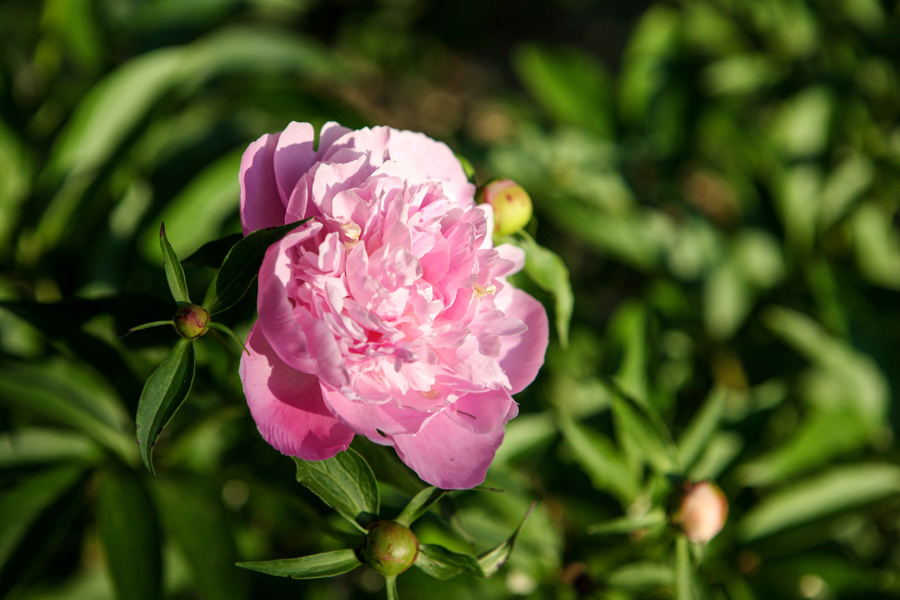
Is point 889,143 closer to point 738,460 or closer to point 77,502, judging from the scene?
point 738,460

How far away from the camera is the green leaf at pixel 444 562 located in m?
0.68

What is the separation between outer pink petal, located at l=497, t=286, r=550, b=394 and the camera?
72cm

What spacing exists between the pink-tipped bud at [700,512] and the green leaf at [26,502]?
91 cm

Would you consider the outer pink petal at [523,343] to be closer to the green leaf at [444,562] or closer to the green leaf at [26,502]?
the green leaf at [444,562]

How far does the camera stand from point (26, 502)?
0.92 metres

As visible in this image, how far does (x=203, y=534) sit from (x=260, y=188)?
23.3 inches

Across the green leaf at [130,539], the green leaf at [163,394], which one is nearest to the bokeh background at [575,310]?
the green leaf at [130,539]

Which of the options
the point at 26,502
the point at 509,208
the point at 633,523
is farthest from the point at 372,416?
the point at 26,502

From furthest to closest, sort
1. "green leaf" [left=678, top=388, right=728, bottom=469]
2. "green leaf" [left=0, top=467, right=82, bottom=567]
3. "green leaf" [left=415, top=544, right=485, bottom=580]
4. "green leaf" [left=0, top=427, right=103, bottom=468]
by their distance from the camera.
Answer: "green leaf" [left=678, top=388, right=728, bottom=469] → "green leaf" [left=0, top=427, right=103, bottom=468] → "green leaf" [left=0, top=467, right=82, bottom=567] → "green leaf" [left=415, top=544, right=485, bottom=580]

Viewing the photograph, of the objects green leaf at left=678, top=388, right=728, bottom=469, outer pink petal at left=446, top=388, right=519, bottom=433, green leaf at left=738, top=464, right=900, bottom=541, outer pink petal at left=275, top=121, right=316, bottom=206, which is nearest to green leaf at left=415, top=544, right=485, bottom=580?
outer pink petal at left=446, top=388, right=519, bottom=433

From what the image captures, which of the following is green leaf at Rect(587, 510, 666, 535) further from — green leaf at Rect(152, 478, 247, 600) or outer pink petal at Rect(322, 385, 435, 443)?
green leaf at Rect(152, 478, 247, 600)

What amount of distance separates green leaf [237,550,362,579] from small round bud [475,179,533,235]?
16.5 inches

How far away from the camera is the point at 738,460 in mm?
1220

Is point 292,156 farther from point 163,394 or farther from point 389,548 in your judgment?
point 389,548
